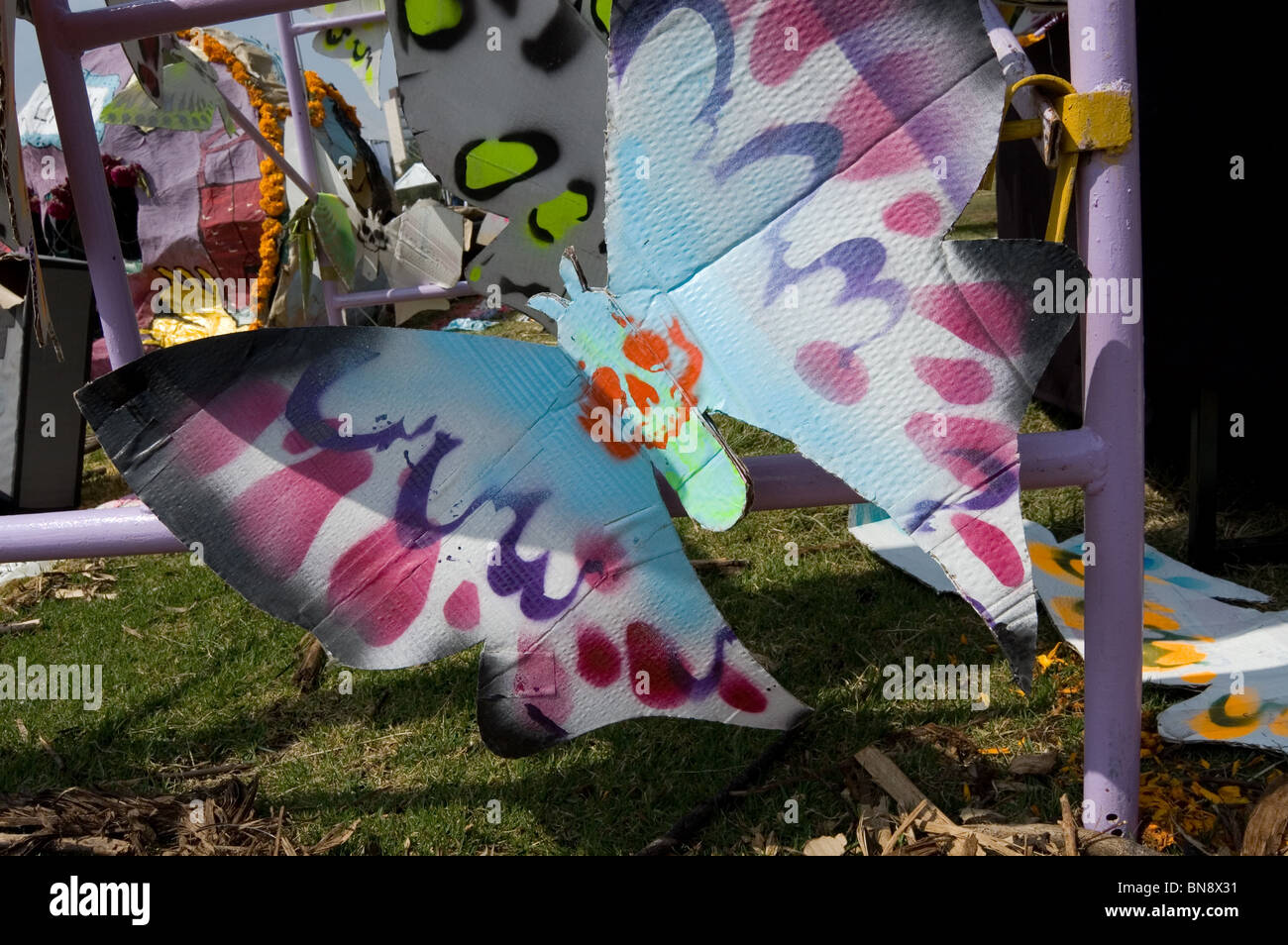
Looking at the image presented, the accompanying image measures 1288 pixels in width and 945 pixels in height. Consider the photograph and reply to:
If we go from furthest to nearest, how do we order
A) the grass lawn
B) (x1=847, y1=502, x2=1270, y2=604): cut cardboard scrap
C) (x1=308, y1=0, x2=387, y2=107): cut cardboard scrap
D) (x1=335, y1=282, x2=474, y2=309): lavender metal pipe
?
(x1=308, y1=0, x2=387, y2=107): cut cardboard scrap < (x1=335, y1=282, x2=474, y2=309): lavender metal pipe < (x1=847, y1=502, x2=1270, y2=604): cut cardboard scrap < the grass lawn

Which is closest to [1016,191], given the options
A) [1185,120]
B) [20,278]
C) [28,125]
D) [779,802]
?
[1185,120]

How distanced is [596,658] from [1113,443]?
2.69 ft

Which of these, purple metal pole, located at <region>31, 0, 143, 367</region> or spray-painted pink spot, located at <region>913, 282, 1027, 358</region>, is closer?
spray-painted pink spot, located at <region>913, 282, 1027, 358</region>

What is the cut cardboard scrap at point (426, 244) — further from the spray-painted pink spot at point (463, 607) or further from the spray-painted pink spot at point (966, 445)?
the spray-painted pink spot at point (966, 445)

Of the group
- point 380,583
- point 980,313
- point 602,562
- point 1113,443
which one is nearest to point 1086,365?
point 1113,443

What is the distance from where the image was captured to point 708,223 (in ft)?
4.57

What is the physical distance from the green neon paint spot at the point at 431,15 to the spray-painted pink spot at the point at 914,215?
1119mm

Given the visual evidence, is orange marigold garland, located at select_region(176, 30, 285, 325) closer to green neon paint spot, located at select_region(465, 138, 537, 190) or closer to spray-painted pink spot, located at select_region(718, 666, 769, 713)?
green neon paint spot, located at select_region(465, 138, 537, 190)

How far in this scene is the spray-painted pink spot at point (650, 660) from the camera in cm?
145

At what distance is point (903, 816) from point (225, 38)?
21.0ft

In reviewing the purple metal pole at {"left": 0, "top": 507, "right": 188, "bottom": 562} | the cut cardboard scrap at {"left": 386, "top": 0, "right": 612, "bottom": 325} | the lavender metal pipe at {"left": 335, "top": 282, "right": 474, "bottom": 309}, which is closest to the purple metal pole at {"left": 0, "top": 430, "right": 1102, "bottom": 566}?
the purple metal pole at {"left": 0, "top": 507, "right": 188, "bottom": 562}

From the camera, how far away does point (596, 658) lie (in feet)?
4.75

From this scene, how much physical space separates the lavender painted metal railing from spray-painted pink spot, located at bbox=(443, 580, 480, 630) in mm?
316

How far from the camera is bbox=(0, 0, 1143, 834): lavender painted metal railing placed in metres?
1.48
